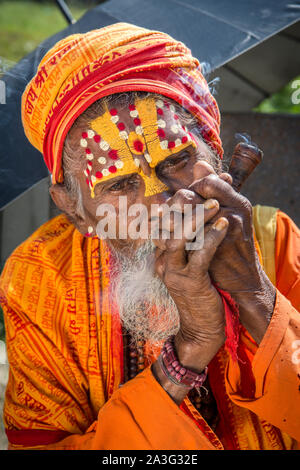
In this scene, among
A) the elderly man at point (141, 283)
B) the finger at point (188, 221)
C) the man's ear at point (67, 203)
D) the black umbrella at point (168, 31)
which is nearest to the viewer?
the finger at point (188, 221)

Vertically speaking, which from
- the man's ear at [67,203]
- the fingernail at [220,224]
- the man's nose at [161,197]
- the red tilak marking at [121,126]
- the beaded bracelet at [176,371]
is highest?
the red tilak marking at [121,126]

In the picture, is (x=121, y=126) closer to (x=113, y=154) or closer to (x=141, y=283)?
(x=113, y=154)

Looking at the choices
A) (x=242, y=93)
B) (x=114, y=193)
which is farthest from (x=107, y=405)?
(x=242, y=93)

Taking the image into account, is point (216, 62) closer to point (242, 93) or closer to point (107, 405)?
point (242, 93)

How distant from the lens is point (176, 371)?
2.15 meters

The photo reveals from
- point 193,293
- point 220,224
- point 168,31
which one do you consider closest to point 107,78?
point 220,224

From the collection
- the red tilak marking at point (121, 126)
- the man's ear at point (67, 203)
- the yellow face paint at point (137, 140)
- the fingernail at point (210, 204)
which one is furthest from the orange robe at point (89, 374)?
the fingernail at point (210, 204)

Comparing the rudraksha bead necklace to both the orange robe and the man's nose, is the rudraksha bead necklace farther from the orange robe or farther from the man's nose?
the man's nose

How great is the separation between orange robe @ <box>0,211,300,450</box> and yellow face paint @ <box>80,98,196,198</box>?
542 millimetres

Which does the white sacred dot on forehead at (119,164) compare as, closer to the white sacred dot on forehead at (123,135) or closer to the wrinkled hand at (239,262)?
the white sacred dot on forehead at (123,135)

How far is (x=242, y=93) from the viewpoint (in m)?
4.36

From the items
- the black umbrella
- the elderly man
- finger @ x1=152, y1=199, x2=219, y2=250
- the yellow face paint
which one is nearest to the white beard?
the elderly man

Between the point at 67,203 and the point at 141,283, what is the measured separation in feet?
1.86

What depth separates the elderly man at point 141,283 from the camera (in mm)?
2045
